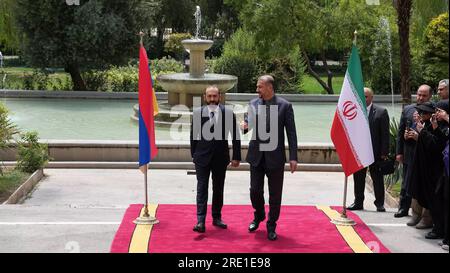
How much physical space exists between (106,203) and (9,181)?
1.72m

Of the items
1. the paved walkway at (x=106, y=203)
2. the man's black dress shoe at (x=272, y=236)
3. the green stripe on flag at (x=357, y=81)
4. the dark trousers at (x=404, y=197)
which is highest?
the green stripe on flag at (x=357, y=81)

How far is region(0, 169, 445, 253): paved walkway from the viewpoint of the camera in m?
8.11

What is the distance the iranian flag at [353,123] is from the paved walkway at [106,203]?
0.79 m

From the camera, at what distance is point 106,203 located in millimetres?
11211

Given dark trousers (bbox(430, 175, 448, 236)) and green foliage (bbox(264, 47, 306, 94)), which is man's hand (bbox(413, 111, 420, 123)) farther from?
green foliage (bbox(264, 47, 306, 94))

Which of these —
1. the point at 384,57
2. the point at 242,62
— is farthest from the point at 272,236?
the point at 384,57

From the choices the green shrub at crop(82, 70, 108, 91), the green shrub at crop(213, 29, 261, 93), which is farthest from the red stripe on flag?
the green shrub at crop(82, 70, 108, 91)

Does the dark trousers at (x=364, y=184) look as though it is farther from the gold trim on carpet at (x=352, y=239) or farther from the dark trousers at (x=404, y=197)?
the gold trim on carpet at (x=352, y=239)

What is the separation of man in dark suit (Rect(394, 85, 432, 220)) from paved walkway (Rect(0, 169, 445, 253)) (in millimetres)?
225

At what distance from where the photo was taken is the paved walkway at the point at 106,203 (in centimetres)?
811

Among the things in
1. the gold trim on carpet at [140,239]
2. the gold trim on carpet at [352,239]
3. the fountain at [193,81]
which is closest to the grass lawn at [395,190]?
the gold trim on carpet at [352,239]
